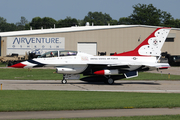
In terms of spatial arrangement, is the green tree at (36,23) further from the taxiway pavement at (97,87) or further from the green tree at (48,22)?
the taxiway pavement at (97,87)

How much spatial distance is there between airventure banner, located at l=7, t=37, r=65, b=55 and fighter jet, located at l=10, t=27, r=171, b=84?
3580cm

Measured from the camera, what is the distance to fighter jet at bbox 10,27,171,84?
2144cm

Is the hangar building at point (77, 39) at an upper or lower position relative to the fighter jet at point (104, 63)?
upper

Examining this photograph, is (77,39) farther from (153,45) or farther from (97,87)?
(97,87)

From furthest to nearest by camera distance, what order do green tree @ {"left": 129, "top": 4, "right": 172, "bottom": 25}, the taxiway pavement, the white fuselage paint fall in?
1. green tree @ {"left": 129, "top": 4, "right": 172, "bottom": 25}
2. the white fuselage paint
3. the taxiway pavement

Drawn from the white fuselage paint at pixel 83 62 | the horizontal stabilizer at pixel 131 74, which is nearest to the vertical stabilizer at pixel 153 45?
the white fuselage paint at pixel 83 62

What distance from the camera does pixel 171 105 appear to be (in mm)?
11289

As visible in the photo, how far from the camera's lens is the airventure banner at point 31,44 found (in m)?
56.9

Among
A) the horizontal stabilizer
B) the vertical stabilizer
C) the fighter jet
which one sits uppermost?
the vertical stabilizer

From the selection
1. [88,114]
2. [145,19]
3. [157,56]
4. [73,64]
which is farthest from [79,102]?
[145,19]

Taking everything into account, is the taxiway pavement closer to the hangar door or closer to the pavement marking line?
the pavement marking line

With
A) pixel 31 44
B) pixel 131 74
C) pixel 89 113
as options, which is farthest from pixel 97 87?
pixel 31 44

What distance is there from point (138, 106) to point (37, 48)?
48.2 m

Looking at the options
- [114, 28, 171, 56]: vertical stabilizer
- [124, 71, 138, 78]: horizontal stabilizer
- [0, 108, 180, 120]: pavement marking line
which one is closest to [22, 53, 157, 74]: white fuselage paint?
[124, 71, 138, 78]: horizontal stabilizer
